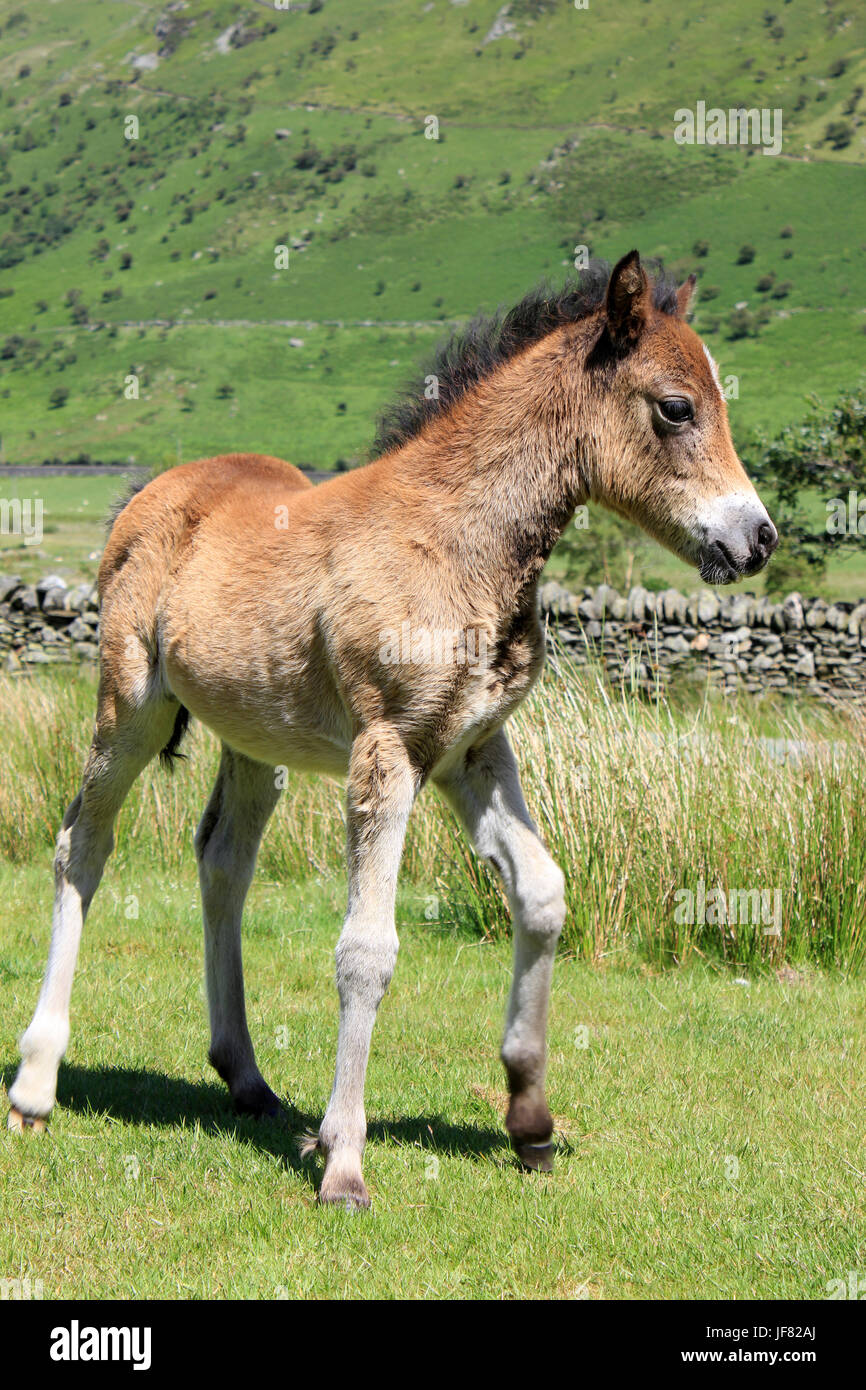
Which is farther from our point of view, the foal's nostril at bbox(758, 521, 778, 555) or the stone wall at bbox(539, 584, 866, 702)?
the stone wall at bbox(539, 584, 866, 702)

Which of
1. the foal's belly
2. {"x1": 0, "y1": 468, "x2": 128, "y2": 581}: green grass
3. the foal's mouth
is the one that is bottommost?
{"x1": 0, "y1": 468, "x2": 128, "y2": 581}: green grass

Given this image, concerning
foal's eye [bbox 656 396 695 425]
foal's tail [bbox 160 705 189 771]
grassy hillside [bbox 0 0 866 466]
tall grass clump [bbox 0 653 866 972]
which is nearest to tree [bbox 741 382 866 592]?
tall grass clump [bbox 0 653 866 972]

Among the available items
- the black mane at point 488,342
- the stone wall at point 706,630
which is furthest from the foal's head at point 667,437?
the stone wall at point 706,630

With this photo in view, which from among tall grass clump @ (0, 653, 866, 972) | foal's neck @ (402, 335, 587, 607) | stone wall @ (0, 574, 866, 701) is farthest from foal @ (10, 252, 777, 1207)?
stone wall @ (0, 574, 866, 701)

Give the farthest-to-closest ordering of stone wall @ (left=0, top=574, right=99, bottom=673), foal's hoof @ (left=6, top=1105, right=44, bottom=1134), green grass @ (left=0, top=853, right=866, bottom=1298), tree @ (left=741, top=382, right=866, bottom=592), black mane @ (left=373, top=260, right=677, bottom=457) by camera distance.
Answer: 1. tree @ (left=741, top=382, right=866, bottom=592)
2. stone wall @ (left=0, top=574, right=99, bottom=673)
3. foal's hoof @ (left=6, top=1105, right=44, bottom=1134)
4. black mane @ (left=373, top=260, right=677, bottom=457)
5. green grass @ (left=0, top=853, right=866, bottom=1298)

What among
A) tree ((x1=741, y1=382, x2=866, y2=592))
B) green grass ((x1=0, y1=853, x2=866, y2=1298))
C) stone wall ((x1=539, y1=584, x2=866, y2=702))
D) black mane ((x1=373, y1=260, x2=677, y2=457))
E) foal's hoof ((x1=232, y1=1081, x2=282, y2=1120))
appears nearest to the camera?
green grass ((x1=0, y1=853, x2=866, y2=1298))

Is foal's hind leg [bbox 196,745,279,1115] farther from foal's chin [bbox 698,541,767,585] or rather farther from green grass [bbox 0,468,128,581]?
green grass [bbox 0,468,128,581]

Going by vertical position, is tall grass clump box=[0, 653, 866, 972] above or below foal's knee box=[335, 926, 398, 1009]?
below

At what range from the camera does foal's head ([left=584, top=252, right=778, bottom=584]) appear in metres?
4.00

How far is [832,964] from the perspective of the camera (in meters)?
7.43

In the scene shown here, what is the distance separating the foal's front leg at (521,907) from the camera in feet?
14.8

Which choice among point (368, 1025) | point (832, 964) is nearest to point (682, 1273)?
point (368, 1025)

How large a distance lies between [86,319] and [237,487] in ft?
453
